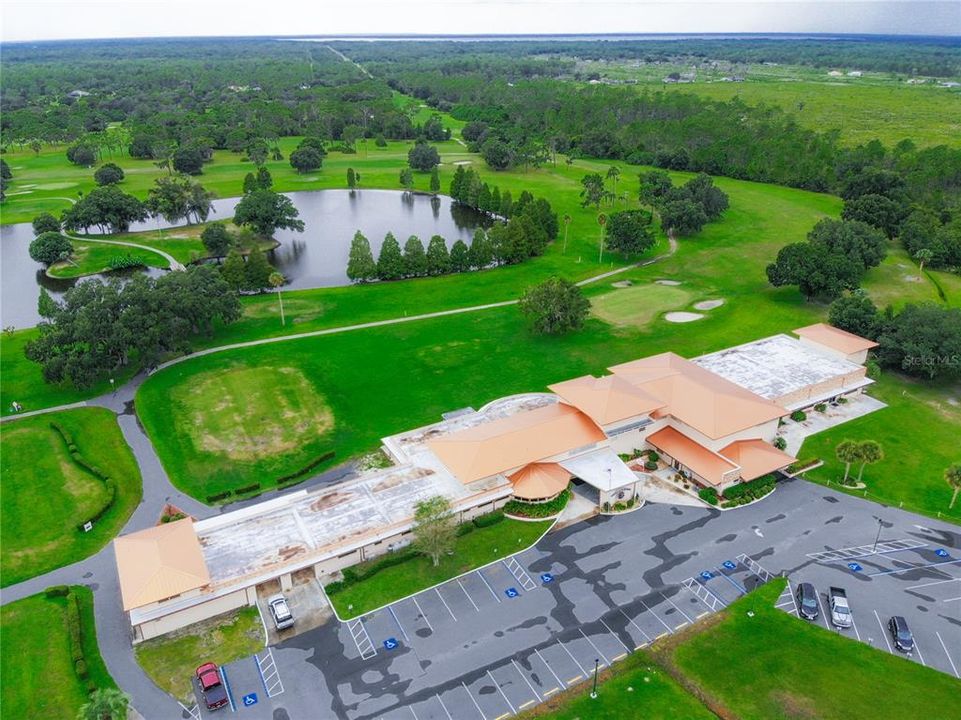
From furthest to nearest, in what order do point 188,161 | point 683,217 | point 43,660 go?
1. point 188,161
2. point 683,217
3. point 43,660

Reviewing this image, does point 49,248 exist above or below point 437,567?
above

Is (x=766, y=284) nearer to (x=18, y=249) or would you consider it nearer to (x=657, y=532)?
(x=657, y=532)

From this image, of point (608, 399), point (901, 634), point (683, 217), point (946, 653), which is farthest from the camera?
point (683, 217)

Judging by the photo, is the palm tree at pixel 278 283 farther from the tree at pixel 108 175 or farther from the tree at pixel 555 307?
the tree at pixel 108 175

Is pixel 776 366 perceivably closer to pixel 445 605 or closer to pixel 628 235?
pixel 628 235

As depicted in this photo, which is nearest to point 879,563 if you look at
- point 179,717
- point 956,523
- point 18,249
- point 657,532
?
point 956,523

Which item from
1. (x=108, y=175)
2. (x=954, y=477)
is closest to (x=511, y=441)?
(x=954, y=477)

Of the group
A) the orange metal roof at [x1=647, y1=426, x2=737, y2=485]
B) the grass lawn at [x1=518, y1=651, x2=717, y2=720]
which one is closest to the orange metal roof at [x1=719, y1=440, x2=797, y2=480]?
the orange metal roof at [x1=647, y1=426, x2=737, y2=485]
